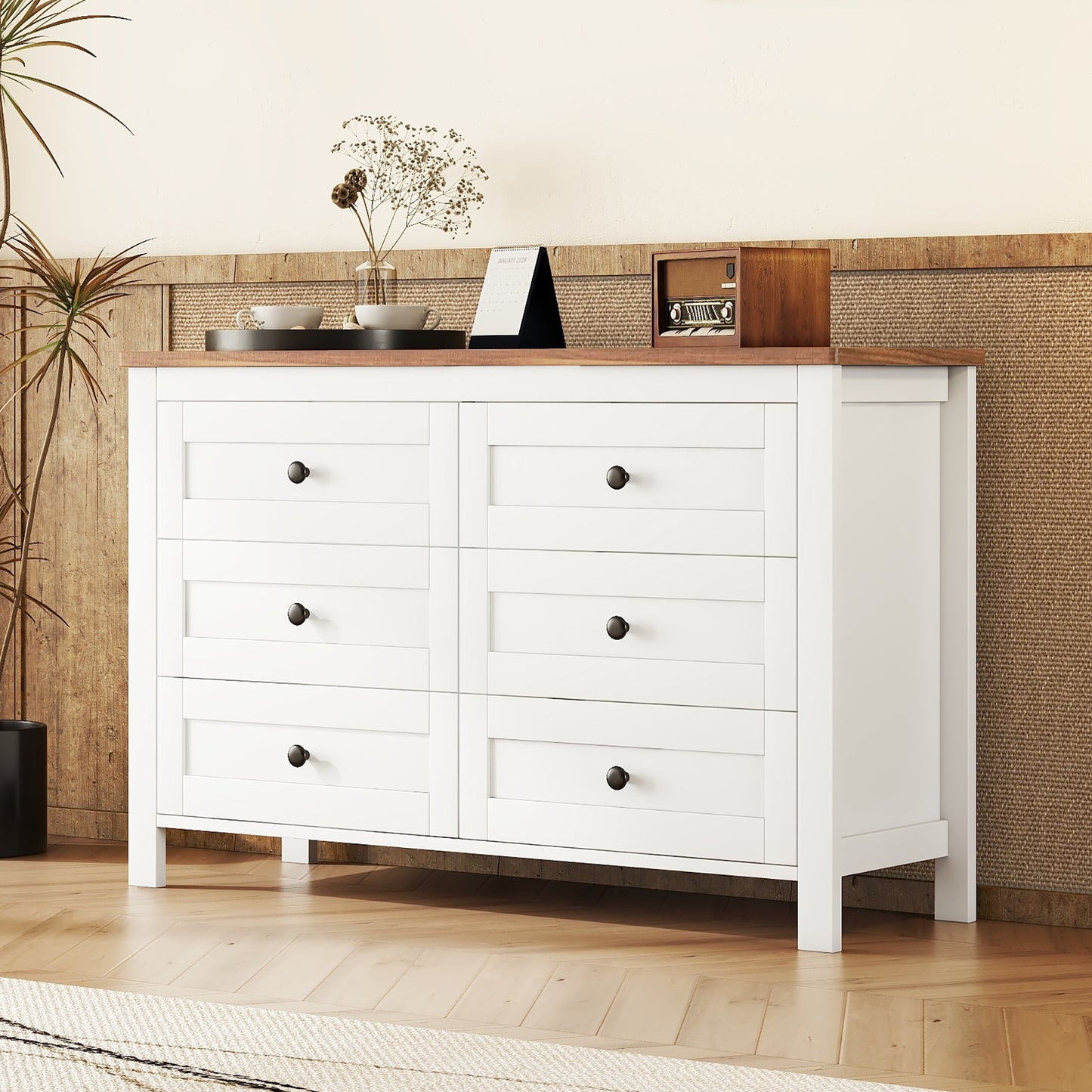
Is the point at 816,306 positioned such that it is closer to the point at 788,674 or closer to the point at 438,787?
the point at 788,674

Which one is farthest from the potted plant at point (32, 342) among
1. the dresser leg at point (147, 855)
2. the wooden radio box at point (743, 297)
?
the wooden radio box at point (743, 297)

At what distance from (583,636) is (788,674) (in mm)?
335

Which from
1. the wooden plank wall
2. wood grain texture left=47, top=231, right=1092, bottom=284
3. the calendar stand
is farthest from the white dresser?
the wooden plank wall

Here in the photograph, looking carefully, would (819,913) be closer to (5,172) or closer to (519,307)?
(519,307)

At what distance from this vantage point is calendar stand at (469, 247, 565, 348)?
261cm

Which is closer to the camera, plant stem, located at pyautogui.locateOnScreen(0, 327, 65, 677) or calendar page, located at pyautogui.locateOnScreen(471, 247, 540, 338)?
calendar page, located at pyautogui.locateOnScreen(471, 247, 540, 338)

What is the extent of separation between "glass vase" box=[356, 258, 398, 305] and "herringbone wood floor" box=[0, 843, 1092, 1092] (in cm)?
109

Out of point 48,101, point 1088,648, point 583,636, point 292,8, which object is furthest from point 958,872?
point 48,101

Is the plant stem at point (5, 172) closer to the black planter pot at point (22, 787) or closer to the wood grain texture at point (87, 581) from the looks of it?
the wood grain texture at point (87, 581)

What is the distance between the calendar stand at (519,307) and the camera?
8.55 feet

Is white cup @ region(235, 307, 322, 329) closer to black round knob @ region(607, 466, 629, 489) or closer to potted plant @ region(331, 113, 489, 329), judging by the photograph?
potted plant @ region(331, 113, 489, 329)

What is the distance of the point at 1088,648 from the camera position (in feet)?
8.72

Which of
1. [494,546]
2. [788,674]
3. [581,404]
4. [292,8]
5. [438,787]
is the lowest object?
[438,787]

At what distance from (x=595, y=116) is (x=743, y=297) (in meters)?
0.68
